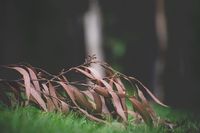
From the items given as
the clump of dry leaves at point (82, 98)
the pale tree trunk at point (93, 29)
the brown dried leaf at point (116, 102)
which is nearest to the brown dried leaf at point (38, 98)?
the clump of dry leaves at point (82, 98)

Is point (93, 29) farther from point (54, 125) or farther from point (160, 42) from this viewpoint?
point (54, 125)

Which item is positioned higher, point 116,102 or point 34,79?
point 34,79

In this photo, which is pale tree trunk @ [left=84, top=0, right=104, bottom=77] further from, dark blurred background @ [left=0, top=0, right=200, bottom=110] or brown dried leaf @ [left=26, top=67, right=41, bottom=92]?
brown dried leaf @ [left=26, top=67, right=41, bottom=92]

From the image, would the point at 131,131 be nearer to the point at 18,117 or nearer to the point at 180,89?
the point at 18,117

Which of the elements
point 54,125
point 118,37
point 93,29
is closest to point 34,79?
point 54,125

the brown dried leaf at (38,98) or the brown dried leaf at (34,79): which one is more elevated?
the brown dried leaf at (34,79)

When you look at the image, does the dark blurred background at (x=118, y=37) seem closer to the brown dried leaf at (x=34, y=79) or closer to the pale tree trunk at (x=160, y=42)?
the pale tree trunk at (x=160, y=42)
